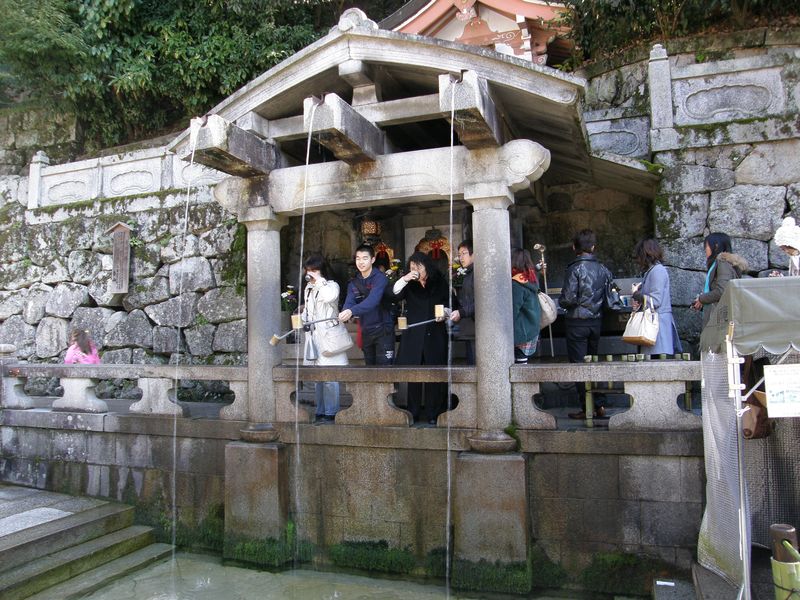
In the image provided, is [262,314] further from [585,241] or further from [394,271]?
[585,241]

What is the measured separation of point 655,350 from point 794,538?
2805 millimetres

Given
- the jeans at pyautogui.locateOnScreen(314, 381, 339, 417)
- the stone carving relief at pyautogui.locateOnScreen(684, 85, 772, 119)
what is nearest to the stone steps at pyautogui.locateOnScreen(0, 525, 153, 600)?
the jeans at pyautogui.locateOnScreen(314, 381, 339, 417)

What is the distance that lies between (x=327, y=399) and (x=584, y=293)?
121 inches

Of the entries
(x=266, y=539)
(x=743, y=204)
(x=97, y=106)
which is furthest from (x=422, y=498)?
(x=97, y=106)

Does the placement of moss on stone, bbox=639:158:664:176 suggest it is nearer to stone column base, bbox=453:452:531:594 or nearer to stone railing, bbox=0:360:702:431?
stone railing, bbox=0:360:702:431

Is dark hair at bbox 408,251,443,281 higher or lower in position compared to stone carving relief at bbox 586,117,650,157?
lower

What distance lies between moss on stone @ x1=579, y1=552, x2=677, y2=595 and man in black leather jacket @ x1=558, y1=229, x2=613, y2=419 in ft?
4.87

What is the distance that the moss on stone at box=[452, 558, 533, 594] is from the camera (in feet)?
17.8

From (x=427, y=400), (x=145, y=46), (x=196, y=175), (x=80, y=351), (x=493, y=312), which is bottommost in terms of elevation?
(x=427, y=400)

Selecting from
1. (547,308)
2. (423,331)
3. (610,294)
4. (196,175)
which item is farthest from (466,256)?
(196,175)

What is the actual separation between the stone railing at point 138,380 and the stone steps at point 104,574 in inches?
60.0

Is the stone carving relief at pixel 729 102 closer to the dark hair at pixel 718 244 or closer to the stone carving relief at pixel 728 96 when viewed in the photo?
the stone carving relief at pixel 728 96

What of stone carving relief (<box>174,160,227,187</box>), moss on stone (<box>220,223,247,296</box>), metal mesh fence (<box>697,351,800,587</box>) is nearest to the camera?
metal mesh fence (<box>697,351,800,587</box>)

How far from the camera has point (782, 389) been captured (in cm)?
371
